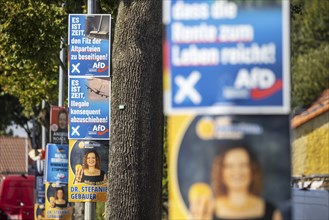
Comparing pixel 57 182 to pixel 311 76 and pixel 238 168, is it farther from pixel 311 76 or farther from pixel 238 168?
pixel 311 76

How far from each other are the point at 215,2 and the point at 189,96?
26.3 inches

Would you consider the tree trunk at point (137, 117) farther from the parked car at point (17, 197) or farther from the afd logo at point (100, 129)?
the parked car at point (17, 197)

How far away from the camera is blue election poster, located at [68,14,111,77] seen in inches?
557

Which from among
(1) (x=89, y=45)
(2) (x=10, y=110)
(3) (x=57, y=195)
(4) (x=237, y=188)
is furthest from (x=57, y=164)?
(2) (x=10, y=110)

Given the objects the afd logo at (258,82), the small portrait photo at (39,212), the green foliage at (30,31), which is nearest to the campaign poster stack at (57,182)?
the green foliage at (30,31)

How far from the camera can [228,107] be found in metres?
6.09

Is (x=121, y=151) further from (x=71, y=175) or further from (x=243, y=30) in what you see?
(x=243, y=30)

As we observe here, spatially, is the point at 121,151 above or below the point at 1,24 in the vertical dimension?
below

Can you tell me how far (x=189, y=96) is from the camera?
6.29 metres

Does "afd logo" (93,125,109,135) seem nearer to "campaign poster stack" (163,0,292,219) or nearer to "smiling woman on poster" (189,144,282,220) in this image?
"campaign poster stack" (163,0,292,219)

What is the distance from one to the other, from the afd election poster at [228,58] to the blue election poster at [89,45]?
304 inches

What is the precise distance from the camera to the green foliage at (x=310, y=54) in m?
41.1

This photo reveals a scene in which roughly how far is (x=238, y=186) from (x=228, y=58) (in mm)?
870

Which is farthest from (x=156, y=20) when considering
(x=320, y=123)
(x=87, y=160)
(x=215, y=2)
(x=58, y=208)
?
(x=320, y=123)
